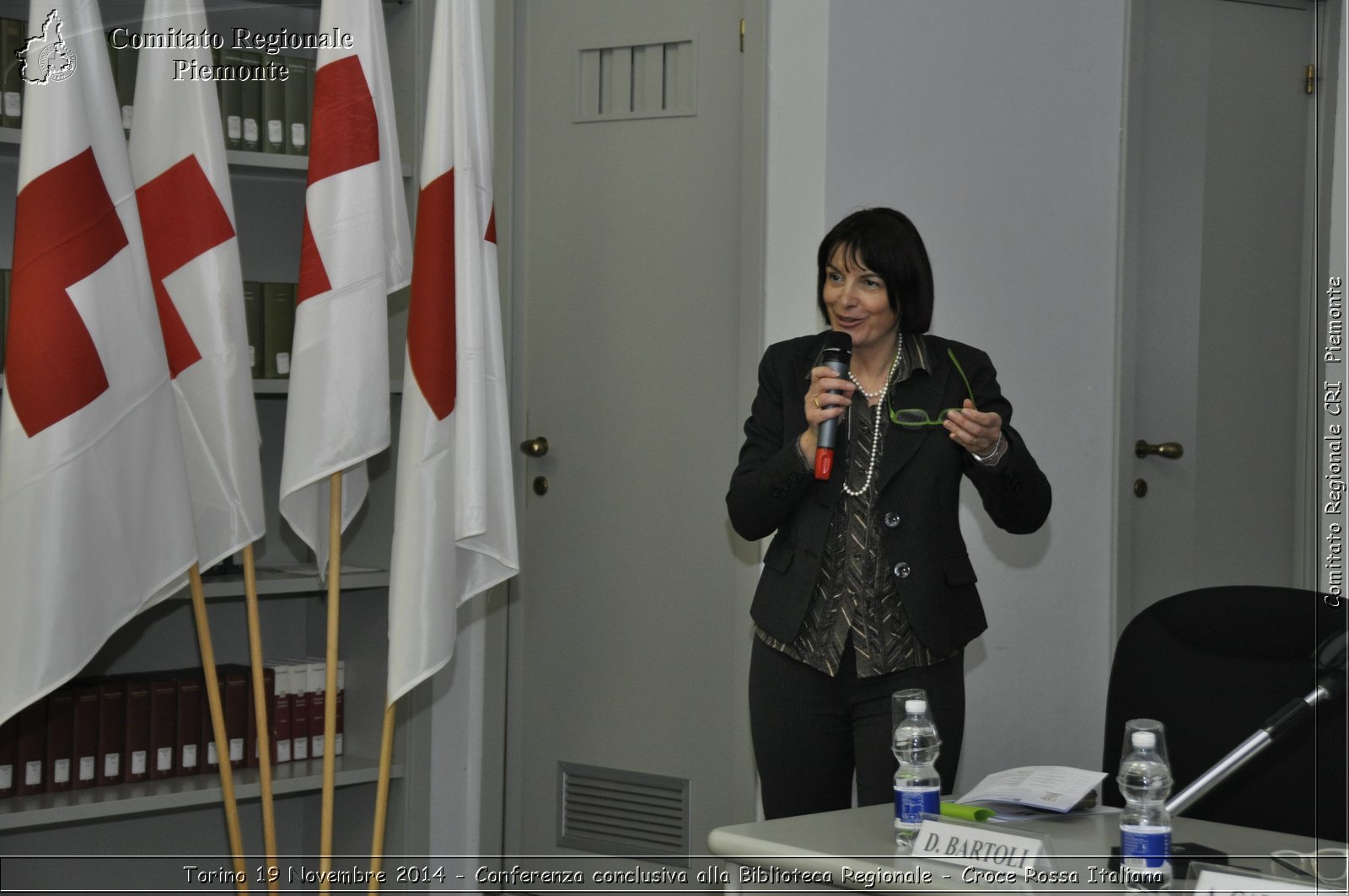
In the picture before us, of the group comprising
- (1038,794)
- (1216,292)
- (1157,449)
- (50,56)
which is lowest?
(1038,794)

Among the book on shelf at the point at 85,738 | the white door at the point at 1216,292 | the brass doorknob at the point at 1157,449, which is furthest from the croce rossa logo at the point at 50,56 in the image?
the brass doorknob at the point at 1157,449

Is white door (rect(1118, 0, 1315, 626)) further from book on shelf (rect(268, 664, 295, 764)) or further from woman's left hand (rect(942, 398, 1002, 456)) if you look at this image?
book on shelf (rect(268, 664, 295, 764))

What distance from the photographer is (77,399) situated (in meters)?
2.31

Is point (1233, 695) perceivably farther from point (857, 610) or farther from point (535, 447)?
point (535, 447)

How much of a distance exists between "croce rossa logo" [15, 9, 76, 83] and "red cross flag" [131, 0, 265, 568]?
193 millimetres

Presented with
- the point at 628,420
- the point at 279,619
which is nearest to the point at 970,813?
the point at 628,420

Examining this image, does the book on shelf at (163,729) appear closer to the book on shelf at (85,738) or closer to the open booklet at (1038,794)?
the book on shelf at (85,738)

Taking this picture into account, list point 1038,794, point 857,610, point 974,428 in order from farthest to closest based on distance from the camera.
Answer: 1. point 857,610
2. point 974,428
3. point 1038,794

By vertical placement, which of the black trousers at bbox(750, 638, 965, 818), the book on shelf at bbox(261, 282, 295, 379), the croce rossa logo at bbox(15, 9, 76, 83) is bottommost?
the black trousers at bbox(750, 638, 965, 818)

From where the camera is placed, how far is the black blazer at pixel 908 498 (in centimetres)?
227

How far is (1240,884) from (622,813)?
2.36m

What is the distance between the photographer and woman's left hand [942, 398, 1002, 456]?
84.5 inches

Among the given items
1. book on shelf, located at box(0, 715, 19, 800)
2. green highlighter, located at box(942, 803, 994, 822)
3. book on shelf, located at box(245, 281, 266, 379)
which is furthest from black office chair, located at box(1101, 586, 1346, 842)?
book on shelf, located at box(0, 715, 19, 800)

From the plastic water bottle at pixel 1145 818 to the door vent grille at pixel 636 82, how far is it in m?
2.29
